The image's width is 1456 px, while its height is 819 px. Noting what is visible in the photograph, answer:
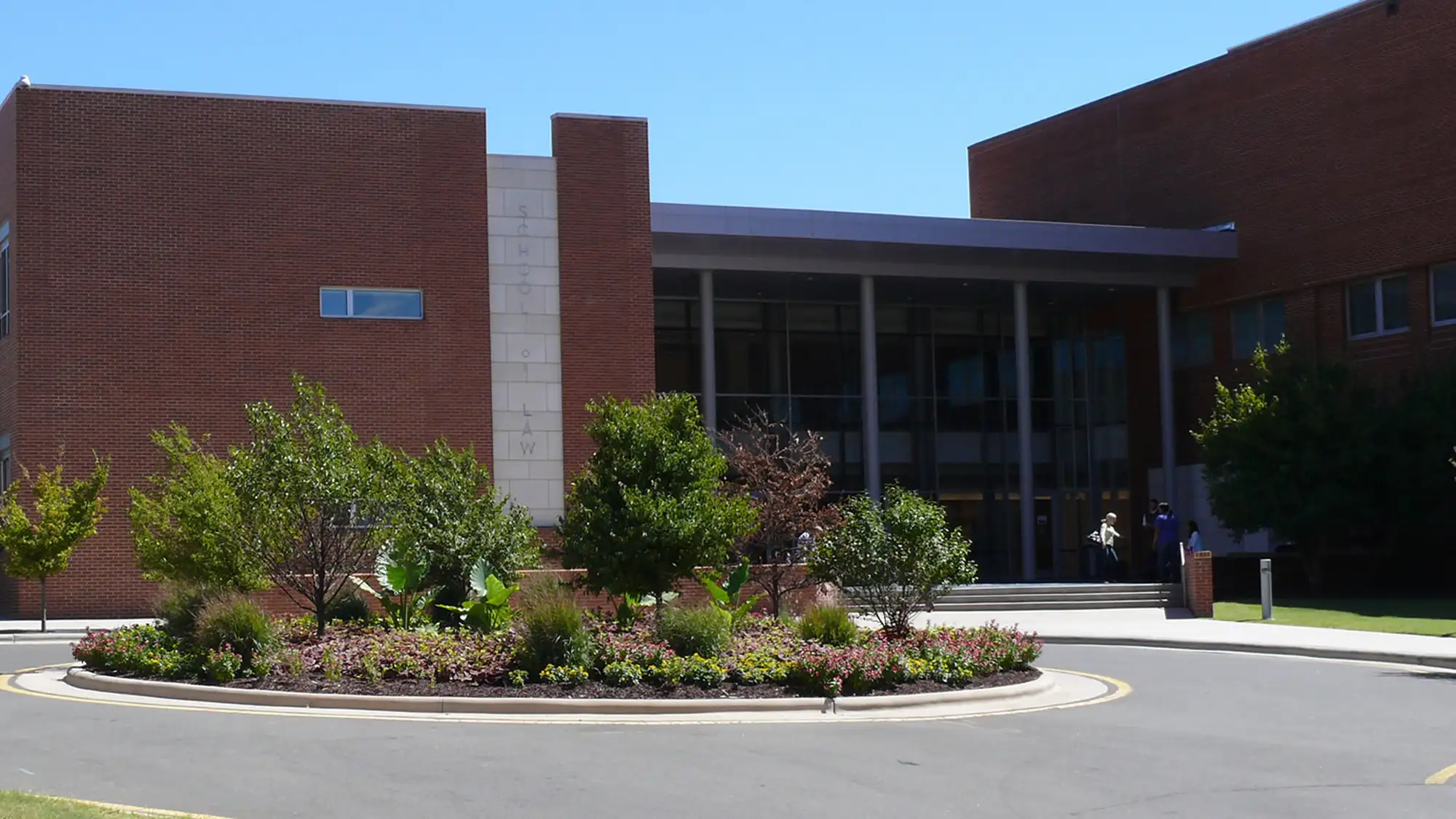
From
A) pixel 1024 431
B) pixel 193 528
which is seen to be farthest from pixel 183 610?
pixel 1024 431

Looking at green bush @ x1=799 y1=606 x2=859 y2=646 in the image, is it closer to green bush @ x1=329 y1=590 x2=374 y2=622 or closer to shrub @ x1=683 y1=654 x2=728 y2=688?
shrub @ x1=683 y1=654 x2=728 y2=688

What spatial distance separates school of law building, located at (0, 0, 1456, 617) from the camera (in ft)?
107

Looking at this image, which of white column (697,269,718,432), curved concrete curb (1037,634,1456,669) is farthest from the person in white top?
curved concrete curb (1037,634,1456,669)

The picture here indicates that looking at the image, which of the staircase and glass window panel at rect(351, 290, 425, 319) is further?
glass window panel at rect(351, 290, 425, 319)

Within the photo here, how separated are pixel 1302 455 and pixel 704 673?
2402cm

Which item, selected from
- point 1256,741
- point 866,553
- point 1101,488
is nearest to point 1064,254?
point 1101,488

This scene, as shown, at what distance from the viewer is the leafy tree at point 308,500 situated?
1872 centimetres

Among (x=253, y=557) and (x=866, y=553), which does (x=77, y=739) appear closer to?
(x=253, y=557)

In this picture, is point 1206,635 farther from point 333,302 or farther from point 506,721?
point 333,302

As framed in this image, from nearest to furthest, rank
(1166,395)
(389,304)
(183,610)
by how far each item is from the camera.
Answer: (183,610), (389,304), (1166,395)

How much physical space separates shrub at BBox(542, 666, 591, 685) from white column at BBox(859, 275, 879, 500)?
83.5 ft

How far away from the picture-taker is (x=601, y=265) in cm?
3597

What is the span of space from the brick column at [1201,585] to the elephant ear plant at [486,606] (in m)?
15.3

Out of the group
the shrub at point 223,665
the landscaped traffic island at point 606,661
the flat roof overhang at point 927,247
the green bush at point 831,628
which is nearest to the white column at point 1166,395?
the flat roof overhang at point 927,247
